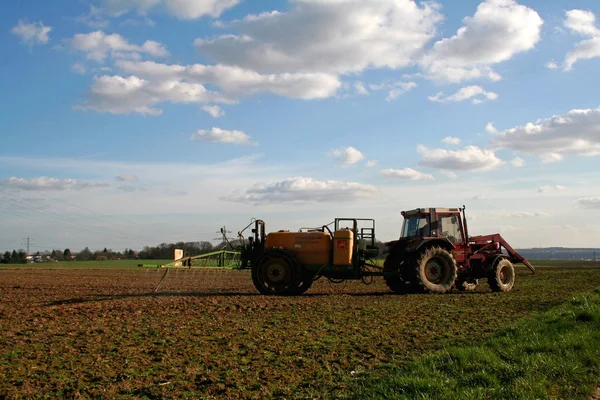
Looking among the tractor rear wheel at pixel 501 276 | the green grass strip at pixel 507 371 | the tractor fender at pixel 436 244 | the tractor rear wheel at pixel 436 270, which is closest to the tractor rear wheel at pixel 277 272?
the tractor rear wheel at pixel 436 270

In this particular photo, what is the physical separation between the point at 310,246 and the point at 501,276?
6.60m

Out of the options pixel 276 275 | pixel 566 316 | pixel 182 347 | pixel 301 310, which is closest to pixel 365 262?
pixel 276 275

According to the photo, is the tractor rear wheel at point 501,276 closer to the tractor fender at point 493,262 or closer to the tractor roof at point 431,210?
the tractor fender at point 493,262

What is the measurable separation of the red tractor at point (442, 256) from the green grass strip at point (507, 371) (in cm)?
794

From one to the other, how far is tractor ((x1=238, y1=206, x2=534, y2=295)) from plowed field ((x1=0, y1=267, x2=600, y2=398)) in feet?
4.34

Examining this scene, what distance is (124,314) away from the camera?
42.6ft

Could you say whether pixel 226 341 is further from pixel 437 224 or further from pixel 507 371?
pixel 437 224

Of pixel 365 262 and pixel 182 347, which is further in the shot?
pixel 365 262

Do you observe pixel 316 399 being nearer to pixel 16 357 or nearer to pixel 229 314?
pixel 16 357

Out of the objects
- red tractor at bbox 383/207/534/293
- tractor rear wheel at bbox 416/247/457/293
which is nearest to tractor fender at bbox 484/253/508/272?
red tractor at bbox 383/207/534/293

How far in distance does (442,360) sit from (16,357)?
6.08 metres

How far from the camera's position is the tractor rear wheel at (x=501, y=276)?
18.3m

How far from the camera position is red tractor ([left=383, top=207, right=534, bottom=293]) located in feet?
57.1

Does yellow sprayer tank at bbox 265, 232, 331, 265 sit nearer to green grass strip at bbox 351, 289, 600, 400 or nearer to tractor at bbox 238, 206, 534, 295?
tractor at bbox 238, 206, 534, 295
